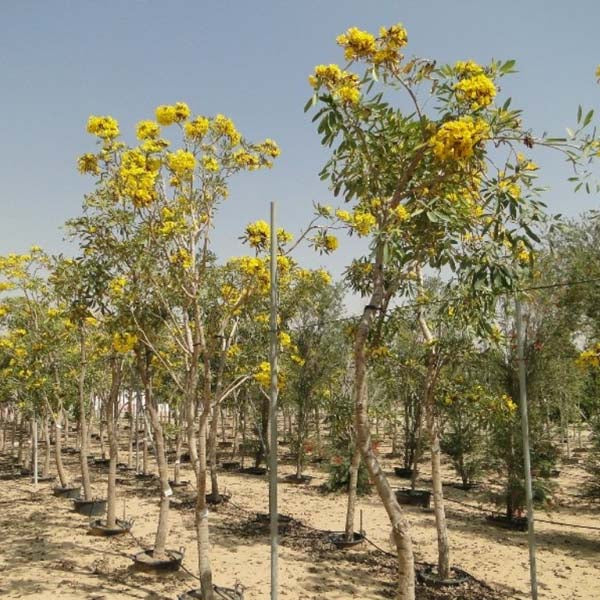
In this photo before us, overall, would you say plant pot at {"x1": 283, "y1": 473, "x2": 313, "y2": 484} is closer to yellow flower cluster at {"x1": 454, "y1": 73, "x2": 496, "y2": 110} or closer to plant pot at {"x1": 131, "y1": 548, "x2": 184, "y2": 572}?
plant pot at {"x1": 131, "y1": 548, "x2": 184, "y2": 572}

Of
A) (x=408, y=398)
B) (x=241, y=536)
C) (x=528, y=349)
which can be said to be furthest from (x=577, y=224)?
(x=241, y=536)

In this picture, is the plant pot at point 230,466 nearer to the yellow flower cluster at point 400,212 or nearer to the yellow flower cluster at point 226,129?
the yellow flower cluster at point 226,129

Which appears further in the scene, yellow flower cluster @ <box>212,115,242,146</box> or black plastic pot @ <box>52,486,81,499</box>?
black plastic pot @ <box>52,486,81,499</box>

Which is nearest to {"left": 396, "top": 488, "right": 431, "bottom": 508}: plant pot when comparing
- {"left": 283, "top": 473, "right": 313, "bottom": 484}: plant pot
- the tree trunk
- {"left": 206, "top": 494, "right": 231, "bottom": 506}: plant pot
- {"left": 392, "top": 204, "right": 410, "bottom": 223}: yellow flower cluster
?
{"left": 283, "top": 473, "right": 313, "bottom": 484}: plant pot

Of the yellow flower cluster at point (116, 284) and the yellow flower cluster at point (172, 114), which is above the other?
the yellow flower cluster at point (172, 114)

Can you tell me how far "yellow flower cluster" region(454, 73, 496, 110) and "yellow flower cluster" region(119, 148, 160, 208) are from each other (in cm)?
394

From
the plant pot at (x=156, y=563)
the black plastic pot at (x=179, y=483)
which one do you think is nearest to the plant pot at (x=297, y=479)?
the black plastic pot at (x=179, y=483)

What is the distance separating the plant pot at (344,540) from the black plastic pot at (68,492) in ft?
27.5

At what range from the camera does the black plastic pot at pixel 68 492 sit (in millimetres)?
16666

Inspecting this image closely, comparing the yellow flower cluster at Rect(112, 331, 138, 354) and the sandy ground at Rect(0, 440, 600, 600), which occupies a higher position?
the yellow flower cluster at Rect(112, 331, 138, 354)

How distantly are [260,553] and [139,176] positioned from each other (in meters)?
8.31

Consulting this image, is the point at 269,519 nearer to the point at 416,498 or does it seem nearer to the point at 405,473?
the point at 416,498

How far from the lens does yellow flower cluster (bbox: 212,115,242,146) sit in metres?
7.84

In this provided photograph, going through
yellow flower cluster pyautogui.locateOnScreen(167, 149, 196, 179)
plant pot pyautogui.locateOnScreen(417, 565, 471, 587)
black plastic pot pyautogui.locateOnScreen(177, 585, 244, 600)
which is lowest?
plant pot pyautogui.locateOnScreen(417, 565, 471, 587)
